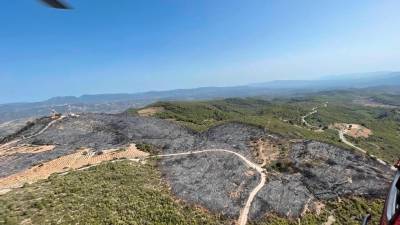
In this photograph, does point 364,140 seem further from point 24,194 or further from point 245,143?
point 24,194

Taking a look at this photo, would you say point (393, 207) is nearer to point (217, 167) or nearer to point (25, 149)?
point (217, 167)

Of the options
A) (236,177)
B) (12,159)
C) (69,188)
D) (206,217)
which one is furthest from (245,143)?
(12,159)

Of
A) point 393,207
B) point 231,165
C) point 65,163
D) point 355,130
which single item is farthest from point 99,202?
point 355,130

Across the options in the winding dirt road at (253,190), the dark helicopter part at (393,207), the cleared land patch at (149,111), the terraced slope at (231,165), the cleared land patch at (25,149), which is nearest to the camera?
the dark helicopter part at (393,207)

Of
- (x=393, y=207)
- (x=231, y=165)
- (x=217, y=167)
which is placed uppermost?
(x=393, y=207)

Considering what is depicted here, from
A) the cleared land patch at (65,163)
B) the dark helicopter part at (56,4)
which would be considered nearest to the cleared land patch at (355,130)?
the cleared land patch at (65,163)

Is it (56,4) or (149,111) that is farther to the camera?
(149,111)

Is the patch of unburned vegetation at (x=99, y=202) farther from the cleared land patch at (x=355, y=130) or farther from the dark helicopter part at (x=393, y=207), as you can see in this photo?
the cleared land patch at (x=355, y=130)

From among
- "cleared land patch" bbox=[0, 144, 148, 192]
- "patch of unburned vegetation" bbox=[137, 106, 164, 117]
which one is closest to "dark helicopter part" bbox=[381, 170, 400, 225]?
"cleared land patch" bbox=[0, 144, 148, 192]

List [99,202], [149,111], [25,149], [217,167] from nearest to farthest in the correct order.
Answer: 1. [99,202]
2. [217,167]
3. [25,149]
4. [149,111]

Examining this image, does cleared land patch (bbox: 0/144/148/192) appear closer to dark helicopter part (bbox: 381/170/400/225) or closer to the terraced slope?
the terraced slope

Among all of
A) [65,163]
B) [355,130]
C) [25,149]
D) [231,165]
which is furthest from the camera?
[355,130]
